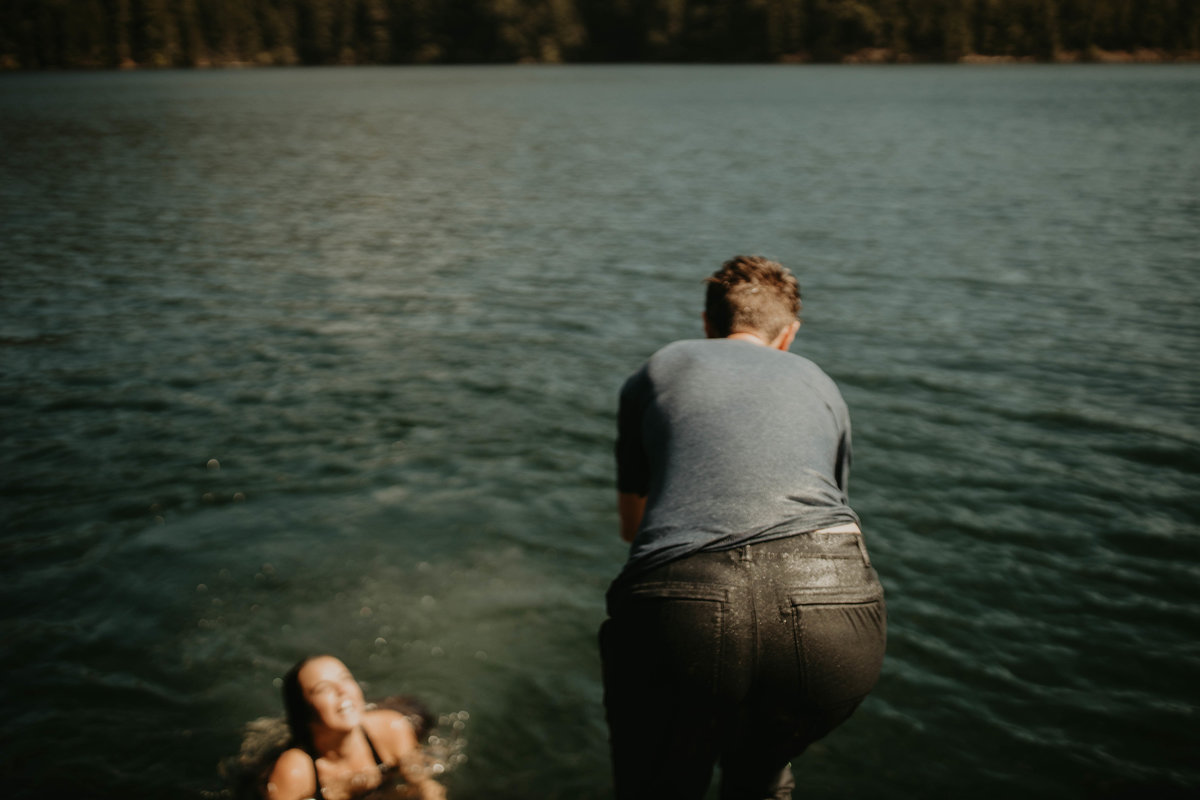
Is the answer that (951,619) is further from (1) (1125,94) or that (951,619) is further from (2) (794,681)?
(1) (1125,94)

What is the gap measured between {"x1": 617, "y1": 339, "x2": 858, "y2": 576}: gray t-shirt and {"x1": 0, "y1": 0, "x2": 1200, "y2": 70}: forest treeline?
147m

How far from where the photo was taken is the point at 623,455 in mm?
3361

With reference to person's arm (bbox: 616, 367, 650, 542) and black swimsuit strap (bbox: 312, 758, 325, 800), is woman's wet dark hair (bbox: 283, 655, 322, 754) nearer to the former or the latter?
black swimsuit strap (bbox: 312, 758, 325, 800)

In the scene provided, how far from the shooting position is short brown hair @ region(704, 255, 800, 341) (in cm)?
334

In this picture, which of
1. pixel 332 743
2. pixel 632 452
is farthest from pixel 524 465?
pixel 632 452

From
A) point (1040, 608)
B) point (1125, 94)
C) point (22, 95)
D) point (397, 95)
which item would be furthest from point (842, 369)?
point (22, 95)

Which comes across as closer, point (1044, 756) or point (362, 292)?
point (1044, 756)

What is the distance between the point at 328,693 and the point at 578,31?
173488 millimetres

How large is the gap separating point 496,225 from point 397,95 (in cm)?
5923

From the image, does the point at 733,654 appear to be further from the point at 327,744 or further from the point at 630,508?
the point at 327,744

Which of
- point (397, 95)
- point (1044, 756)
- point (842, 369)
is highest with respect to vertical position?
point (397, 95)

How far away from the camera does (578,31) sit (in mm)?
161875

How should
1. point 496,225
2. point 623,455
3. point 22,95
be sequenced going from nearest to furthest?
point 623,455 < point 496,225 < point 22,95

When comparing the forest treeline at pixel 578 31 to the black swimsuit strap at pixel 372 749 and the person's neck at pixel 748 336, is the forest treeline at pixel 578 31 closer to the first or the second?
the person's neck at pixel 748 336
